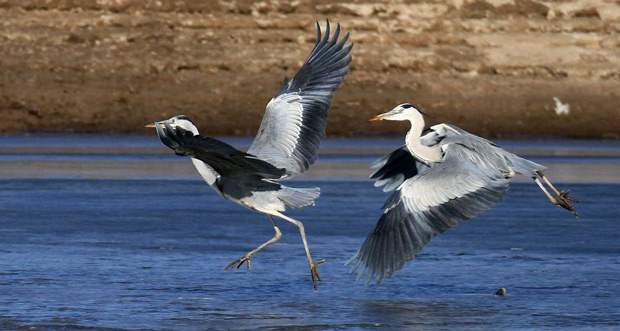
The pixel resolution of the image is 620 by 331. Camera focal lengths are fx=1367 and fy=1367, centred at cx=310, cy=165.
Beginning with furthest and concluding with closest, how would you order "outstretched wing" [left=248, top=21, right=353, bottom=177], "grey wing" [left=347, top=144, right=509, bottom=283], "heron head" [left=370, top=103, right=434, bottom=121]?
"outstretched wing" [left=248, top=21, right=353, bottom=177] → "heron head" [left=370, top=103, right=434, bottom=121] → "grey wing" [left=347, top=144, right=509, bottom=283]

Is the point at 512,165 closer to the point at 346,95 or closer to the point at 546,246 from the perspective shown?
the point at 546,246

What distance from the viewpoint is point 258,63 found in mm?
30078

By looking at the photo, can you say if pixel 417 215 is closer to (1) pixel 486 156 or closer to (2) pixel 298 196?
(1) pixel 486 156

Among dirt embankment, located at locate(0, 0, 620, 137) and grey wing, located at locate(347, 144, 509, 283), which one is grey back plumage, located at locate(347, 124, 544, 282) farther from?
dirt embankment, located at locate(0, 0, 620, 137)

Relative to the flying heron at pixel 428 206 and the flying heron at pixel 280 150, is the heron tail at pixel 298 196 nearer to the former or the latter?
the flying heron at pixel 280 150

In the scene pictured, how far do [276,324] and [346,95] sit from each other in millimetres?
21674

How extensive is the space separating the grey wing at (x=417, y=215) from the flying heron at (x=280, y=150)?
0.54m

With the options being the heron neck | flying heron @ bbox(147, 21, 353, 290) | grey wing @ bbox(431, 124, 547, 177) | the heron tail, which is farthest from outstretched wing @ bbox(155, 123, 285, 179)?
grey wing @ bbox(431, 124, 547, 177)

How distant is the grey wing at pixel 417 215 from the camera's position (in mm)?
8414

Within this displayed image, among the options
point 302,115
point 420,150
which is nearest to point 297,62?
point 302,115

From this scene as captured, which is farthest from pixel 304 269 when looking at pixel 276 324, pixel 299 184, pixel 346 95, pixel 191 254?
pixel 346 95

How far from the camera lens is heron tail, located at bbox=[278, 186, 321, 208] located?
9.29m

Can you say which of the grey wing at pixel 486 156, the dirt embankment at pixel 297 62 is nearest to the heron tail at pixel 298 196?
the grey wing at pixel 486 156

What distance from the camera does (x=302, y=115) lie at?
10234mm
